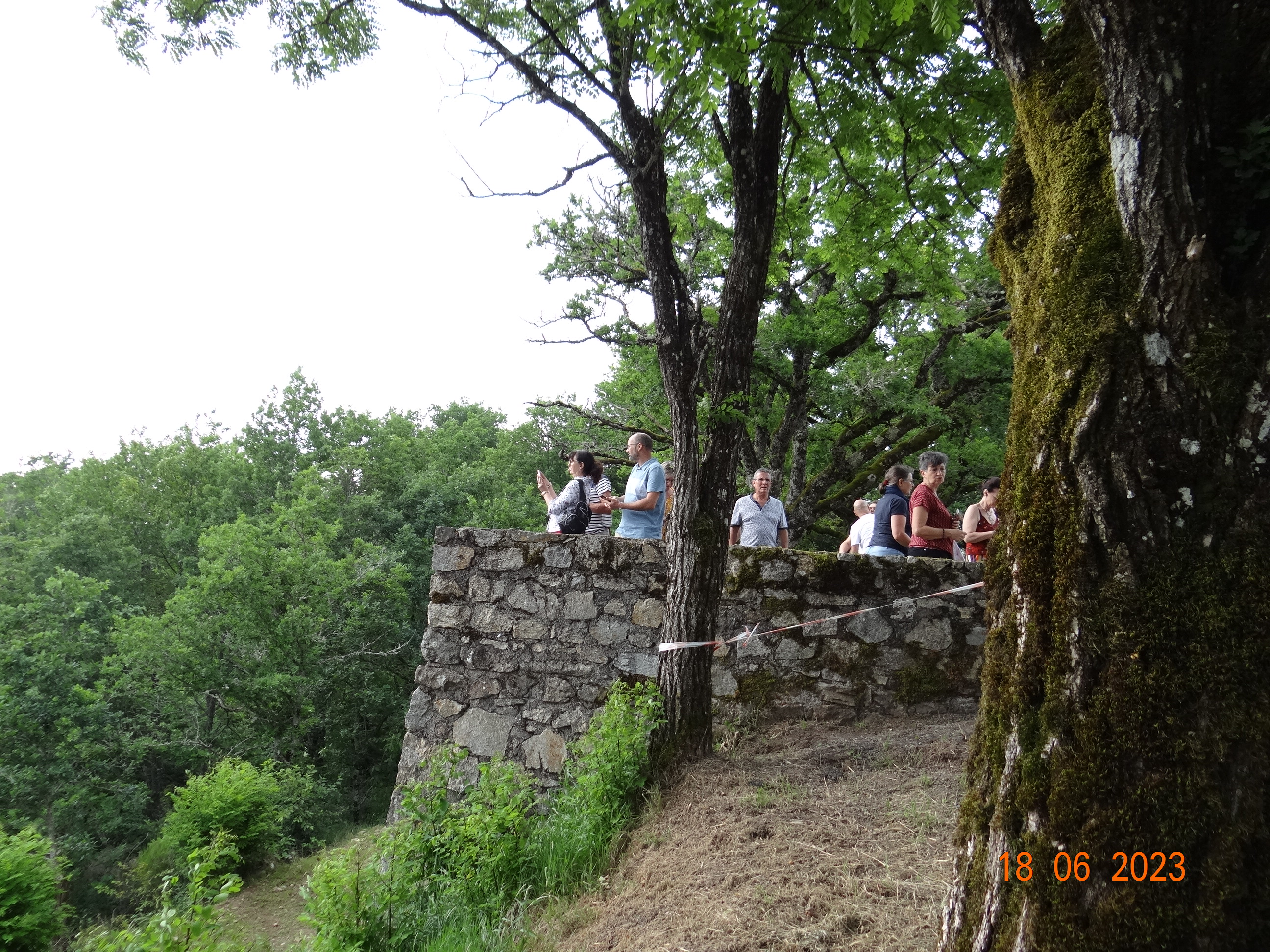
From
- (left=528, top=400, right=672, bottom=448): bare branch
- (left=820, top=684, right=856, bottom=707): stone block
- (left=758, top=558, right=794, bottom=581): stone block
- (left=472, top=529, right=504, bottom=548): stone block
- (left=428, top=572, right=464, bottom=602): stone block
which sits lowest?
(left=820, top=684, right=856, bottom=707): stone block

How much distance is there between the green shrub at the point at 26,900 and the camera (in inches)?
229

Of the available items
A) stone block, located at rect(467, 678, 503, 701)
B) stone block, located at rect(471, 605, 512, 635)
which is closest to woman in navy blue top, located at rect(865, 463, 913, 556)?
stone block, located at rect(471, 605, 512, 635)

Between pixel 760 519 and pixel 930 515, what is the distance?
4.18ft

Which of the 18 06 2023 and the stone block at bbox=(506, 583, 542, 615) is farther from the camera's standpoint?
the stone block at bbox=(506, 583, 542, 615)

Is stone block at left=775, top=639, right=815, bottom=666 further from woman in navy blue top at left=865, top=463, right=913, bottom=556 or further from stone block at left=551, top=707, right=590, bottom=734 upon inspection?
stone block at left=551, top=707, right=590, bottom=734

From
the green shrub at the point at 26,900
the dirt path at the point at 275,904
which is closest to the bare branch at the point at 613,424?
the dirt path at the point at 275,904

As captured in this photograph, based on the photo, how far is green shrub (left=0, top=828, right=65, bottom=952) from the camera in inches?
229

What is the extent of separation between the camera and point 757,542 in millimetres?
6426

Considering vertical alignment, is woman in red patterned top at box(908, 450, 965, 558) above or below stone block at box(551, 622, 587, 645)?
above

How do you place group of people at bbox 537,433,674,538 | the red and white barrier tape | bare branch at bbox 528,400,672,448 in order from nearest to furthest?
the red and white barrier tape, group of people at bbox 537,433,674,538, bare branch at bbox 528,400,672,448

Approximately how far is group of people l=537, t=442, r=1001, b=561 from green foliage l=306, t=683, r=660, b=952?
1842 millimetres

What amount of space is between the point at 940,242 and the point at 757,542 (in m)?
2.54

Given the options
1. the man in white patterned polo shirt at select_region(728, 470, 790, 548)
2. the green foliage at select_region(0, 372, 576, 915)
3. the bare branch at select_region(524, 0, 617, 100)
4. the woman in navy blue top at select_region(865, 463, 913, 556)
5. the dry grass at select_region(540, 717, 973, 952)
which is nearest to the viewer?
the dry grass at select_region(540, 717, 973, 952)

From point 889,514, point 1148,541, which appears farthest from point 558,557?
point 1148,541
